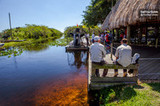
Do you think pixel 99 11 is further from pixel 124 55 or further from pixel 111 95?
pixel 111 95

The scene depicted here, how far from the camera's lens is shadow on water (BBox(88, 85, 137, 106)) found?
3.99 metres

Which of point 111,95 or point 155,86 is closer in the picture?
point 111,95

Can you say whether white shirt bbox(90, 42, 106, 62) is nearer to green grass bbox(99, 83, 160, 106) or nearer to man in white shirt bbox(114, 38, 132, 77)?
man in white shirt bbox(114, 38, 132, 77)

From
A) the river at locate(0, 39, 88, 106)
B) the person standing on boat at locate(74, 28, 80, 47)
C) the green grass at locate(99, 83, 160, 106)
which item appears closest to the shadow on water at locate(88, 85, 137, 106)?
the green grass at locate(99, 83, 160, 106)

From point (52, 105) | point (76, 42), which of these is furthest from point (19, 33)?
point (52, 105)

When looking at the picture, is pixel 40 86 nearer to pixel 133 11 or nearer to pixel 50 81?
pixel 50 81

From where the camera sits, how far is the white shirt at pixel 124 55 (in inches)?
173

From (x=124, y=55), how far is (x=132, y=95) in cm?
144

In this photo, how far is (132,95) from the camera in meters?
3.90

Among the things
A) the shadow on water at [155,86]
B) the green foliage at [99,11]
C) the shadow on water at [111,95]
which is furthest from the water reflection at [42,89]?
the green foliage at [99,11]

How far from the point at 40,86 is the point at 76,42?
11599 mm

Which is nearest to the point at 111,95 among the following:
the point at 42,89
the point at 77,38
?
the point at 42,89

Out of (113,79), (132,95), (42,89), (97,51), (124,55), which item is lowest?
(42,89)

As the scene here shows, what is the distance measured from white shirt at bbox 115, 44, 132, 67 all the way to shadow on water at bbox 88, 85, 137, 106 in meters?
0.94
